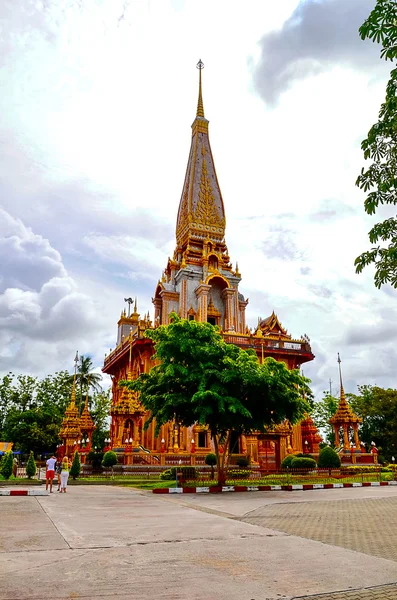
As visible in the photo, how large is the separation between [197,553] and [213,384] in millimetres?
13202

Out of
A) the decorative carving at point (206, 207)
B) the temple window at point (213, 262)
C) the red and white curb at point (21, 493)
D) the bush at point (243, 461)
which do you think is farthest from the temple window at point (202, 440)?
the red and white curb at point (21, 493)

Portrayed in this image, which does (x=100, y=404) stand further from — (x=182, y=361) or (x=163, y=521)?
(x=163, y=521)

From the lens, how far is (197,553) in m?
7.84

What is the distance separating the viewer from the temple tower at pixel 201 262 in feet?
144

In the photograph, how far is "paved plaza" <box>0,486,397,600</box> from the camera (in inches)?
230

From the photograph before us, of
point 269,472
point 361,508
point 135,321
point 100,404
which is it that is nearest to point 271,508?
point 361,508

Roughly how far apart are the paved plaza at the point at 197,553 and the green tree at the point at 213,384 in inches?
273

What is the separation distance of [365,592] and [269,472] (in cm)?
2400

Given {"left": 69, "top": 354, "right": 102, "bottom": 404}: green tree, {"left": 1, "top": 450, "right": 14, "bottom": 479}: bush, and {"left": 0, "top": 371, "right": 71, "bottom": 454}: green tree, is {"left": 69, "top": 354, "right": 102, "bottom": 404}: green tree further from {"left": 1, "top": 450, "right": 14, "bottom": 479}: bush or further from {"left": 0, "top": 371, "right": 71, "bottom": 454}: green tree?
{"left": 1, "top": 450, "right": 14, "bottom": 479}: bush

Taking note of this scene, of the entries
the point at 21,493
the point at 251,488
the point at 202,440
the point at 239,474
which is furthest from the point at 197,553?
the point at 202,440

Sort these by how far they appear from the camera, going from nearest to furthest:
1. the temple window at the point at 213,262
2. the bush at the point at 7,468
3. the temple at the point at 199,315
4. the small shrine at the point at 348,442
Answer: the bush at the point at 7,468 → the small shrine at the point at 348,442 → the temple at the point at 199,315 → the temple window at the point at 213,262

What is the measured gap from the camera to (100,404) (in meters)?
59.2

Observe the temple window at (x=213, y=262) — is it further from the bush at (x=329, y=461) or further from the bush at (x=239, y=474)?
the bush at (x=239, y=474)

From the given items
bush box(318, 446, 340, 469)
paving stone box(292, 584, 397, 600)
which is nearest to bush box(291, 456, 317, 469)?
bush box(318, 446, 340, 469)
